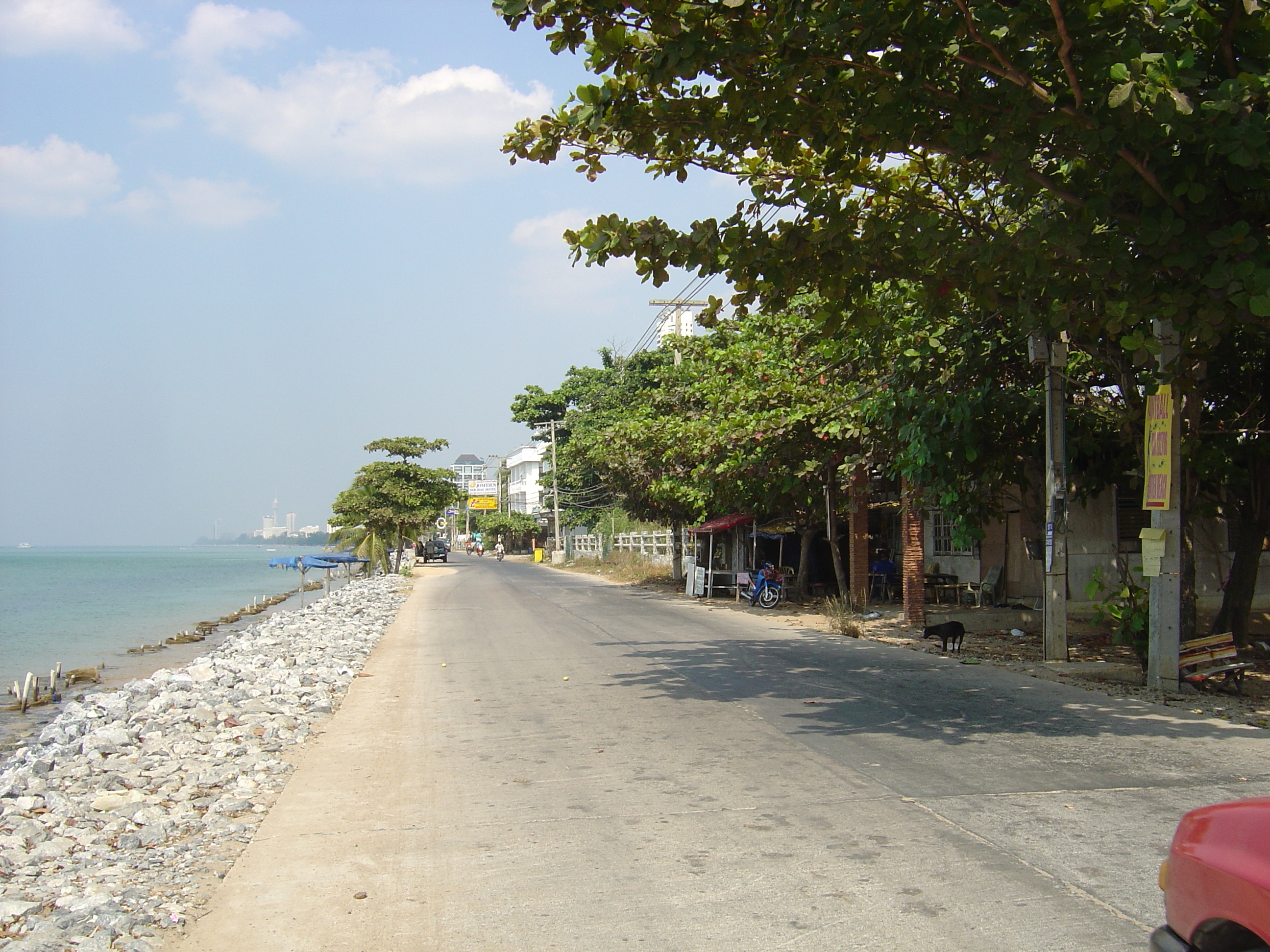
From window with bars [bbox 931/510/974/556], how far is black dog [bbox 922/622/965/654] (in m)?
8.57

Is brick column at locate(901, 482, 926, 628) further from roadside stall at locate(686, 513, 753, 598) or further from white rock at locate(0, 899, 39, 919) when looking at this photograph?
white rock at locate(0, 899, 39, 919)

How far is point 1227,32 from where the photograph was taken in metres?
7.61

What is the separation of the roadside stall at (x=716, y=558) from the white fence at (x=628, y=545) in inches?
220

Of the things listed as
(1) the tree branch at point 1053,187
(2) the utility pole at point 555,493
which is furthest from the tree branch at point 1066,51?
(2) the utility pole at point 555,493

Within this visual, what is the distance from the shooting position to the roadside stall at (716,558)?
90.2 feet

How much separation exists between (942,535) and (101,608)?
3946cm

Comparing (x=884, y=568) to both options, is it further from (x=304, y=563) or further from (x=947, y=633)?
(x=304, y=563)

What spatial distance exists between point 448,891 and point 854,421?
1380 cm

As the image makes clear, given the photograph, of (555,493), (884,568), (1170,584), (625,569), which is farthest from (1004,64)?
(555,493)

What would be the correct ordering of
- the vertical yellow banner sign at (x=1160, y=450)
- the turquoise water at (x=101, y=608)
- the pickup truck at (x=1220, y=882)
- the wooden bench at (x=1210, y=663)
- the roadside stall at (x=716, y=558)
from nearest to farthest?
the pickup truck at (x=1220, y=882), the vertical yellow banner sign at (x=1160, y=450), the wooden bench at (x=1210, y=663), the turquoise water at (x=101, y=608), the roadside stall at (x=716, y=558)

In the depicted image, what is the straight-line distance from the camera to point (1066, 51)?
7117mm

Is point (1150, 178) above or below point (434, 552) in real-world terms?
above

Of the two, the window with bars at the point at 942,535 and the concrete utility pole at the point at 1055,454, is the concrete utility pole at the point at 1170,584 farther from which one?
the window with bars at the point at 942,535

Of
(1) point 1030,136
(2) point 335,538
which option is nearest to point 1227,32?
(1) point 1030,136
